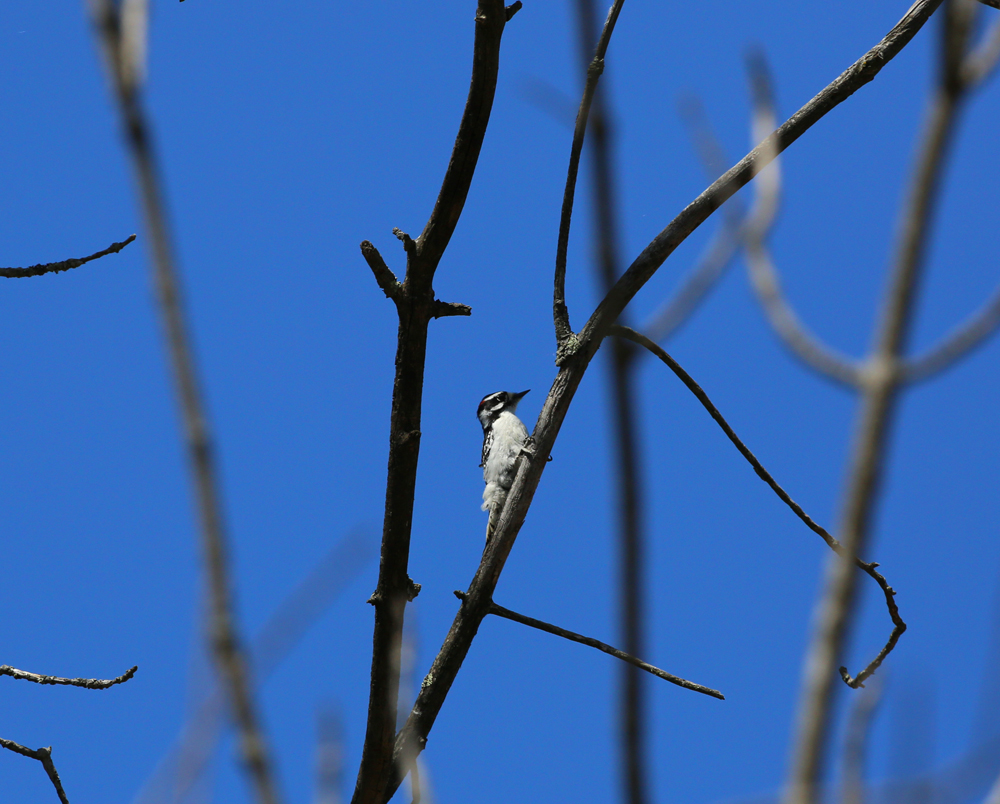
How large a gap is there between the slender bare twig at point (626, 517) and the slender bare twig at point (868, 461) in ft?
0.58

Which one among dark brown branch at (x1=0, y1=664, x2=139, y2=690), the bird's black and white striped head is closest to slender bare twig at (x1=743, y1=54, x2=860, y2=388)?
dark brown branch at (x1=0, y1=664, x2=139, y2=690)

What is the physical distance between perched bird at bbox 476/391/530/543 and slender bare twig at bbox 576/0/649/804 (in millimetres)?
5523

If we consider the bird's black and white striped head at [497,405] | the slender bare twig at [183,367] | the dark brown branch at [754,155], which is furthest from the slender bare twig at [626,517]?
the bird's black and white striped head at [497,405]

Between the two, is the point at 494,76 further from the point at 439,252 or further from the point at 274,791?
the point at 274,791

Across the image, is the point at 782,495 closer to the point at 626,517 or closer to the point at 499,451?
the point at 626,517

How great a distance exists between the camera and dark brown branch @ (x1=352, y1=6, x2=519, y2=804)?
137 inches

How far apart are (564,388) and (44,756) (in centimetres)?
243

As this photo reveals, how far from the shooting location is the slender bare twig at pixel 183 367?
894 mm

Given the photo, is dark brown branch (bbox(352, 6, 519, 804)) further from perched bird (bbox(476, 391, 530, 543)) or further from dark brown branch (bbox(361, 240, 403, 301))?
perched bird (bbox(476, 391, 530, 543))

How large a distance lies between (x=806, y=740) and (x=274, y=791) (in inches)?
22.0

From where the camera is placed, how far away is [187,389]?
3.02 ft

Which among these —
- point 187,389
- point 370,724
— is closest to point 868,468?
point 187,389

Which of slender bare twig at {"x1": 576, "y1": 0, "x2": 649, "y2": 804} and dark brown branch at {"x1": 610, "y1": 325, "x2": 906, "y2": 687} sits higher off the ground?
dark brown branch at {"x1": 610, "y1": 325, "x2": 906, "y2": 687}

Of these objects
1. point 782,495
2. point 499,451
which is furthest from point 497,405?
point 782,495
